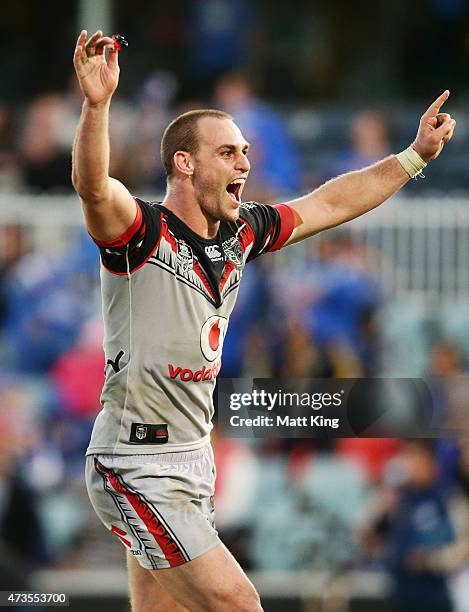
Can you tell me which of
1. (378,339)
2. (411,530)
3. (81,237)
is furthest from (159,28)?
(411,530)

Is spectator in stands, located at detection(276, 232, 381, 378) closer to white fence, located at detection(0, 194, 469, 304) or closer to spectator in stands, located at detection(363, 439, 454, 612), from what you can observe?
white fence, located at detection(0, 194, 469, 304)

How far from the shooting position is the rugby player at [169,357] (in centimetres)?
502

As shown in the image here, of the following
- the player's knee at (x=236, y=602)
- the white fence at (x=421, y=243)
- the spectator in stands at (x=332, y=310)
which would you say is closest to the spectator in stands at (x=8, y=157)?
the white fence at (x=421, y=243)

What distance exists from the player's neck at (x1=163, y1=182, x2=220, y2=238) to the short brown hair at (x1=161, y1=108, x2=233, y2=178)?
12cm

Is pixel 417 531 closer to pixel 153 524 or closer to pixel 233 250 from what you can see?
pixel 233 250

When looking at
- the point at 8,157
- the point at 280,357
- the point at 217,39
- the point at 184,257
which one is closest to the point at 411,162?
the point at 184,257

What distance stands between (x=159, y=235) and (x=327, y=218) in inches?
44.9

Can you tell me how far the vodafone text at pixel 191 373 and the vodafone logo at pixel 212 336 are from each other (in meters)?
0.05

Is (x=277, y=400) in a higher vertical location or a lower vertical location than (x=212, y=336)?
higher

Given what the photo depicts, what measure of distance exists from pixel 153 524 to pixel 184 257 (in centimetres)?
105

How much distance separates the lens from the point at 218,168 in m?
5.44

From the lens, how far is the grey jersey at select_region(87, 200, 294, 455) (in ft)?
16.9

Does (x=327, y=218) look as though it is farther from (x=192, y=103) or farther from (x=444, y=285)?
(x=192, y=103)

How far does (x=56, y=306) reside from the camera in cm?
991
